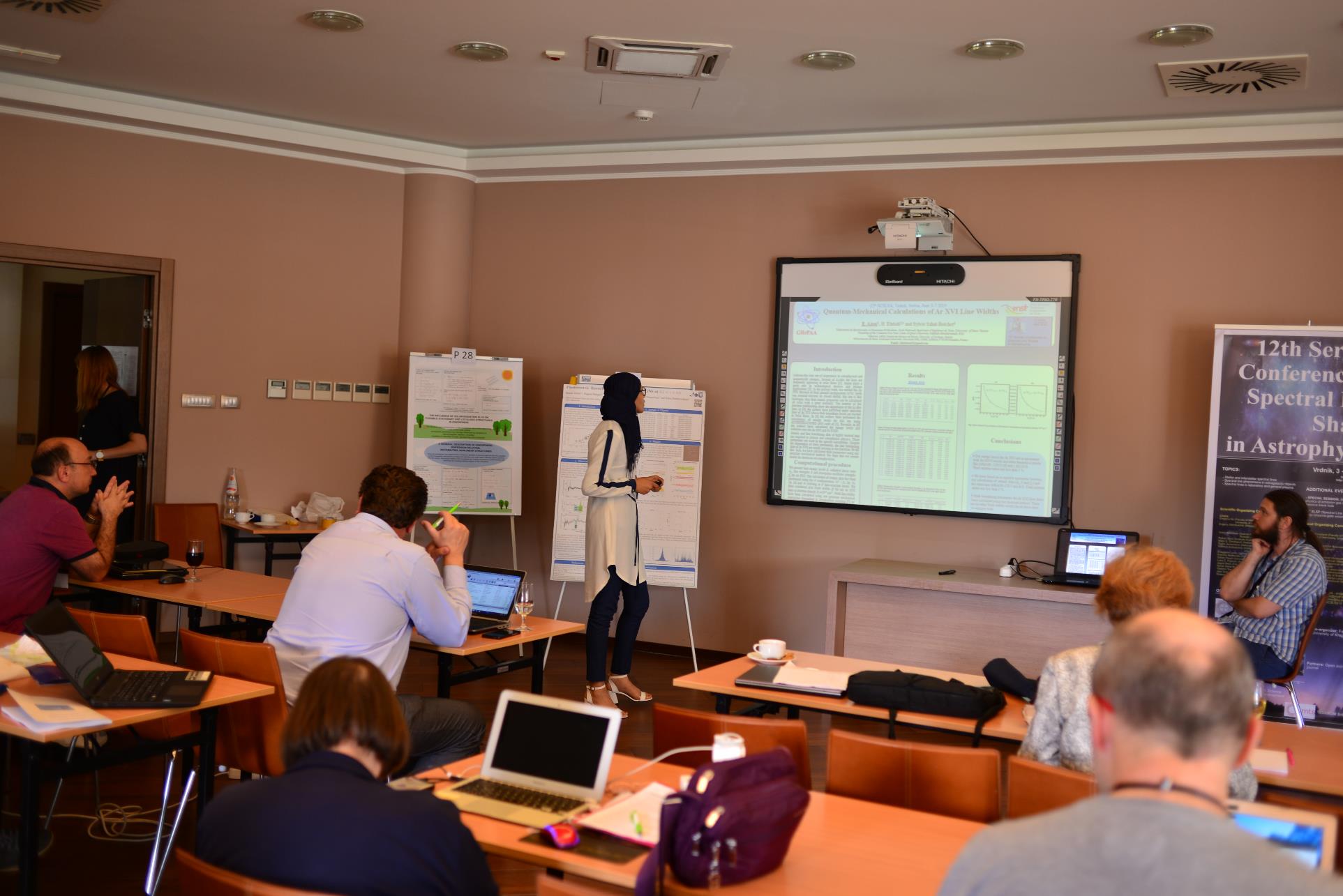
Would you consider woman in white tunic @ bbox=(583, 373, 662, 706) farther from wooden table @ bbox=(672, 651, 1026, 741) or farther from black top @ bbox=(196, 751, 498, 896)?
black top @ bbox=(196, 751, 498, 896)

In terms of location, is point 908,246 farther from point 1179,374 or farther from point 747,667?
point 747,667

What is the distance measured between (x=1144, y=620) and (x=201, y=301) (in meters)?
6.83

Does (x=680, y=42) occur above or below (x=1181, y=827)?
above

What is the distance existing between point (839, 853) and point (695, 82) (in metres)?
4.54

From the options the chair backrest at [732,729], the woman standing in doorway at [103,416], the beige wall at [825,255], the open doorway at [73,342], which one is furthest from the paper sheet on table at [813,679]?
the open doorway at [73,342]

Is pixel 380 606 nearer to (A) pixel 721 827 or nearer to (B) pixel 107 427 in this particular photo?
(A) pixel 721 827

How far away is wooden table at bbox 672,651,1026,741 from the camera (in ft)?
10.3

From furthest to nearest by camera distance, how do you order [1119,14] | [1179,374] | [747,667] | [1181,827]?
1. [1179,374]
2. [1119,14]
3. [747,667]
4. [1181,827]

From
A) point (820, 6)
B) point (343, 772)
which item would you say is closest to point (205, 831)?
point (343, 772)

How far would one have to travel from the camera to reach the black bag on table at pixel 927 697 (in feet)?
10.4

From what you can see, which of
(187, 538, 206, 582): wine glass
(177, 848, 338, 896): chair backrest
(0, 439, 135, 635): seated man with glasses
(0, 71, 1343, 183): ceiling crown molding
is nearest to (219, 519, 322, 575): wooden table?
(187, 538, 206, 582): wine glass

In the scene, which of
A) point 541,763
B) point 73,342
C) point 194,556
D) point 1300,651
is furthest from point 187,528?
point 1300,651

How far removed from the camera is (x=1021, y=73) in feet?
17.6

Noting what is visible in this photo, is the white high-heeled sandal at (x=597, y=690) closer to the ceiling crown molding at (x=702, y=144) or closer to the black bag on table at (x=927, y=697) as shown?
the black bag on table at (x=927, y=697)
